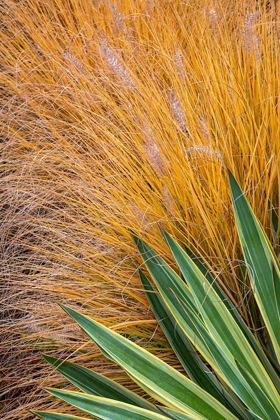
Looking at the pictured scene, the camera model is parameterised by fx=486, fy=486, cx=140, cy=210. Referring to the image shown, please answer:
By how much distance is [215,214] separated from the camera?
4.82 feet

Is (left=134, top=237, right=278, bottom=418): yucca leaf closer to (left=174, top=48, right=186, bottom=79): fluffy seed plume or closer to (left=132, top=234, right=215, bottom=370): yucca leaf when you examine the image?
(left=132, top=234, right=215, bottom=370): yucca leaf

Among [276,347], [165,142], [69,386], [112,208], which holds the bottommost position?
[69,386]

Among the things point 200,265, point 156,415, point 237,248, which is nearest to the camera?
point 156,415

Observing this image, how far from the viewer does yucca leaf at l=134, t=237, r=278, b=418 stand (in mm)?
1051

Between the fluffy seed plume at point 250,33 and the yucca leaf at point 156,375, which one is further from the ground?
the fluffy seed plume at point 250,33

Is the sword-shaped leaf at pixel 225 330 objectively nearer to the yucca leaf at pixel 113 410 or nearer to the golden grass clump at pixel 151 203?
the golden grass clump at pixel 151 203

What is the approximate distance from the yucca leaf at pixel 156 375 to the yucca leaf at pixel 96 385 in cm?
14

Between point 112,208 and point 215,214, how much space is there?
1.11 feet

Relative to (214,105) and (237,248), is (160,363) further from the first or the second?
(214,105)

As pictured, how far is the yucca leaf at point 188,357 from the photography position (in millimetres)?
1177

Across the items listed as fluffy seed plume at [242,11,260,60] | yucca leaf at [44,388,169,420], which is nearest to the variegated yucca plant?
yucca leaf at [44,388,169,420]

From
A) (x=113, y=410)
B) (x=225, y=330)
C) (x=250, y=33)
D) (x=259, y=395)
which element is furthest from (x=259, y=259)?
(x=250, y=33)

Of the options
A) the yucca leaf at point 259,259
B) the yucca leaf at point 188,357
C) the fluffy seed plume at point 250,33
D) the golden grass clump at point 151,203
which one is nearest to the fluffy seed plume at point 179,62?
the golden grass clump at point 151,203

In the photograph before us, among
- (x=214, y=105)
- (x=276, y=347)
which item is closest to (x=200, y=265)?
(x=276, y=347)
